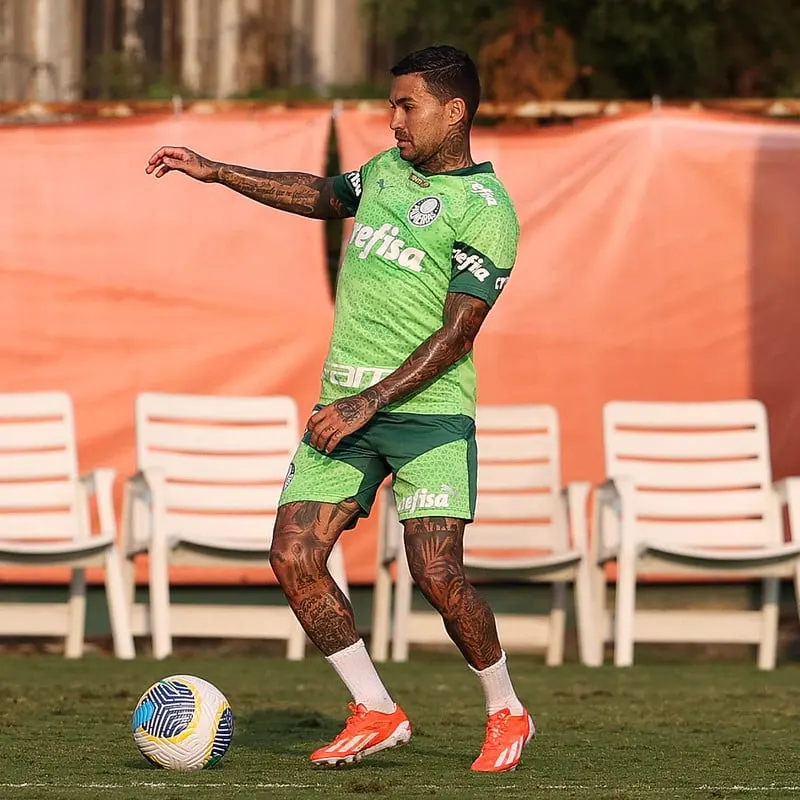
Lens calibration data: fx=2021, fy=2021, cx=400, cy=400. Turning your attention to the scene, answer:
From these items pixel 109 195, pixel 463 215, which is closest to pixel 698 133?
pixel 109 195

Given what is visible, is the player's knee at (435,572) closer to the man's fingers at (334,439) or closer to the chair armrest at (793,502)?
the man's fingers at (334,439)

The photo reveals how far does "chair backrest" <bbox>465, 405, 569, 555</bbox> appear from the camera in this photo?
34.0ft

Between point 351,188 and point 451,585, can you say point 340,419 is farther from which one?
point 351,188

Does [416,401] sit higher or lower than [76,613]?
higher

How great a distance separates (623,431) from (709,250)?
3.71ft

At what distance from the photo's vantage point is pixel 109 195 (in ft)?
34.6

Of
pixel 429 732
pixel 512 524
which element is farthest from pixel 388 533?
pixel 429 732

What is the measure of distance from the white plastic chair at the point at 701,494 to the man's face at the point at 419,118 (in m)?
4.38

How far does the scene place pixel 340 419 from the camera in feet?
19.1

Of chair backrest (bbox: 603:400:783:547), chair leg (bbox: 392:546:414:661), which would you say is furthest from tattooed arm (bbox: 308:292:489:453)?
chair backrest (bbox: 603:400:783:547)

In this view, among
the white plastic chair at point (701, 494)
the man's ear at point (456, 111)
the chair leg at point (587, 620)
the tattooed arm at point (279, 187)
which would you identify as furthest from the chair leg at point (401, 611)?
the man's ear at point (456, 111)

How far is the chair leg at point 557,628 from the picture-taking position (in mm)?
10375

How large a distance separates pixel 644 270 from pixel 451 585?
201 inches

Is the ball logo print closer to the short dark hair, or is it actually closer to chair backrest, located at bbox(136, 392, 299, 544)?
the short dark hair
